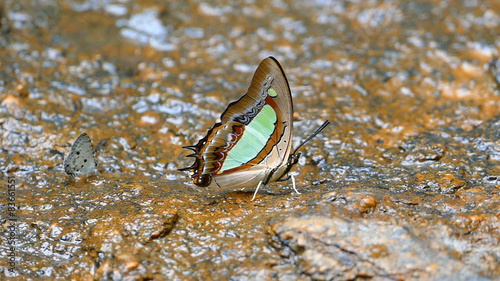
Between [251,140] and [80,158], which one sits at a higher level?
[80,158]

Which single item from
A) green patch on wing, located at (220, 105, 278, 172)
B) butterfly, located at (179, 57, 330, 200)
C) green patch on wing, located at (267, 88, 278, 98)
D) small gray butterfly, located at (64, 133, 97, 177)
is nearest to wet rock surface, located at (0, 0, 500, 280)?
small gray butterfly, located at (64, 133, 97, 177)

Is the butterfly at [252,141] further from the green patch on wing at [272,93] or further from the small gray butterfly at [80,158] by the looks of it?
the small gray butterfly at [80,158]

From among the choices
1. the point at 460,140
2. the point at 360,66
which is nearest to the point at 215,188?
the point at 460,140

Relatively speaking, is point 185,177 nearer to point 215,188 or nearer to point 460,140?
point 215,188

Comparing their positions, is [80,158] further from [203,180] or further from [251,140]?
[251,140]

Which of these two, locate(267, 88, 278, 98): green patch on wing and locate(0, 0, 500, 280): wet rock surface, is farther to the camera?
locate(267, 88, 278, 98): green patch on wing

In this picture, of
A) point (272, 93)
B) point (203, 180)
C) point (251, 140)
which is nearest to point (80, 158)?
point (203, 180)

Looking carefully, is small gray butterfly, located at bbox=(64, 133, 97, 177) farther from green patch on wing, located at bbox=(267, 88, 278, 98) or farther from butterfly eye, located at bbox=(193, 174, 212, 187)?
green patch on wing, located at bbox=(267, 88, 278, 98)
